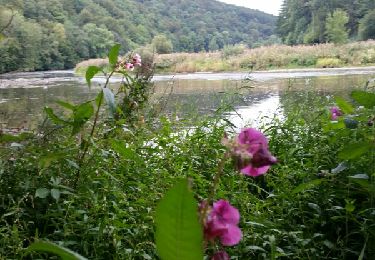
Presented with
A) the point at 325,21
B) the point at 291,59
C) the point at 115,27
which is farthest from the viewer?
the point at 325,21

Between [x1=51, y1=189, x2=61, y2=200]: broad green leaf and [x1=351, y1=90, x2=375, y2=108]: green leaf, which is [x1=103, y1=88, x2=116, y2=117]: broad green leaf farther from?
[x1=351, y1=90, x2=375, y2=108]: green leaf

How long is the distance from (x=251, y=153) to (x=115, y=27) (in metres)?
37.4

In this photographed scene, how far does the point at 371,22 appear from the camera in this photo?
3806cm

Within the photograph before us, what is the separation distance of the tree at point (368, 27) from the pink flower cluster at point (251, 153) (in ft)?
135

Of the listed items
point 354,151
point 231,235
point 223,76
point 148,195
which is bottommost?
point 223,76

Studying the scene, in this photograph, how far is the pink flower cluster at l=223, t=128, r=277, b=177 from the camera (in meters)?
0.50

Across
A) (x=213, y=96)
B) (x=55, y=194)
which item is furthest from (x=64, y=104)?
(x=213, y=96)

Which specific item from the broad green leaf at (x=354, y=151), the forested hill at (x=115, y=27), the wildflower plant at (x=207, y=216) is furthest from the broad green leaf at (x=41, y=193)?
the forested hill at (x=115, y=27)

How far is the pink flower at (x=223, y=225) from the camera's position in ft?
1.55

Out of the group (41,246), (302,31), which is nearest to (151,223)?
(41,246)

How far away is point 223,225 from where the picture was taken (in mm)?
477

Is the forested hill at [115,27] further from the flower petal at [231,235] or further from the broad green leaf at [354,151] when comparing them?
the flower petal at [231,235]

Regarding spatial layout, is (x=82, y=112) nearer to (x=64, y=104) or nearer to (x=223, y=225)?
(x=64, y=104)

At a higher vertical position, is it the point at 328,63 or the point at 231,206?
the point at 231,206
